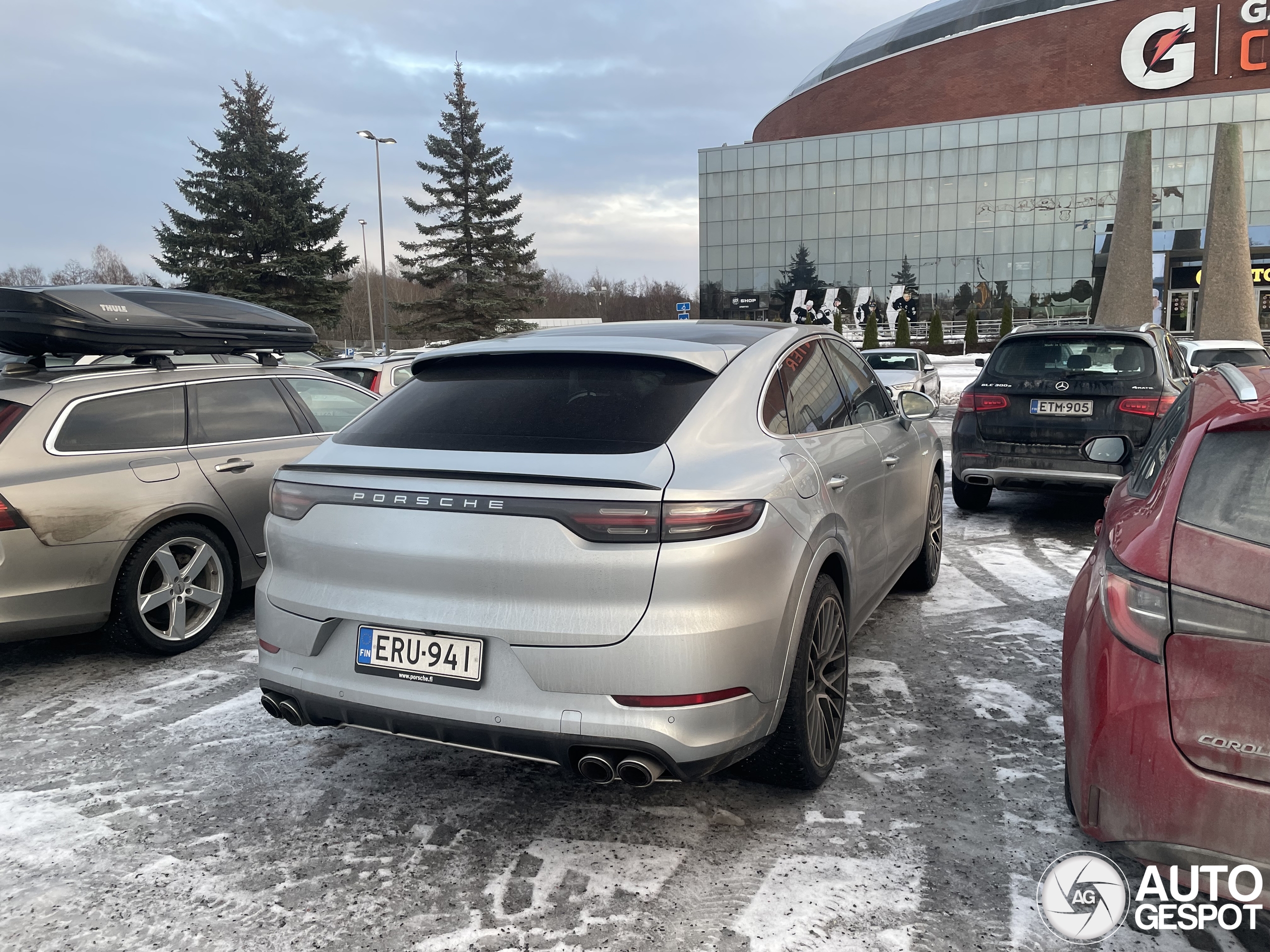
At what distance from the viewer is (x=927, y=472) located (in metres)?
5.38

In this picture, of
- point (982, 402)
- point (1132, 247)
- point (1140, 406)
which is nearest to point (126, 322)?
point (982, 402)

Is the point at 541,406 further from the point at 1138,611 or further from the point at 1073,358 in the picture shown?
the point at 1073,358

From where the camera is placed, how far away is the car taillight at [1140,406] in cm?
709

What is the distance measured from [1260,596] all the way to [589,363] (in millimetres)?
1974

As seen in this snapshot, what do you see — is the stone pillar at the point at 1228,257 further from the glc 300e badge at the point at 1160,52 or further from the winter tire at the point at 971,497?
the glc 300e badge at the point at 1160,52

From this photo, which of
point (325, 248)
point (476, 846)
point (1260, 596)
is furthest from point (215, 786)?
point (325, 248)

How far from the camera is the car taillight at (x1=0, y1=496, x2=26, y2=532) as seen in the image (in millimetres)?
4008

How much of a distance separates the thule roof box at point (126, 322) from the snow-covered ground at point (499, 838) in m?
1.76

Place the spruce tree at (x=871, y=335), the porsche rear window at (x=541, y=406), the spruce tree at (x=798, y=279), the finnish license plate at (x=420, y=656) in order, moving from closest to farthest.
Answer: the finnish license plate at (x=420, y=656), the porsche rear window at (x=541, y=406), the spruce tree at (x=871, y=335), the spruce tree at (x=798, y=279)

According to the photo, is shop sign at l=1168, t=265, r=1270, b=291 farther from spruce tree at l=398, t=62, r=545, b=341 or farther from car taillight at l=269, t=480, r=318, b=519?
car taillight at l=269, t=480, r=318, b=519

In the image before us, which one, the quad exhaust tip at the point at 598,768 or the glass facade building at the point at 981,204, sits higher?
the glass facade building at the point at 981,204

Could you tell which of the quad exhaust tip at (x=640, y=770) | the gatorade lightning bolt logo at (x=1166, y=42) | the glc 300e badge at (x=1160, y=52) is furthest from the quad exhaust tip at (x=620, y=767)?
the gatorade lightning bolt logo at (x=1166, y=42)

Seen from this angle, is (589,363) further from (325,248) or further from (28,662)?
(325,248)

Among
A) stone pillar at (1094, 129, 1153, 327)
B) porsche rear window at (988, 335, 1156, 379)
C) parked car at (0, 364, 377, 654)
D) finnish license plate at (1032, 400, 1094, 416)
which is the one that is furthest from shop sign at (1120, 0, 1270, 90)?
parked car at (0, 364, 377, 654)
